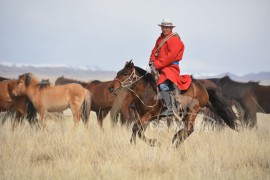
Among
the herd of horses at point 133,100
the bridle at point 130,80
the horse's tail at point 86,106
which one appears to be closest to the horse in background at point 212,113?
the herd of horses at point 133,100

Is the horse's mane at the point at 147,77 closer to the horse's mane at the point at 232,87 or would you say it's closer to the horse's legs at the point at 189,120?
the horse's legs at the point at 189,120

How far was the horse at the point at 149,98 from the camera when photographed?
7.94 meters

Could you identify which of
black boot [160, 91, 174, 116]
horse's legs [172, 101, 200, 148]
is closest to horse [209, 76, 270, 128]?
horse's legs [172, 101, 200, 148]

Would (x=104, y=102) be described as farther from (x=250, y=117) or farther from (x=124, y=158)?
(x=124, y=158)

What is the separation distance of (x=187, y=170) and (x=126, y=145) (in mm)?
1491

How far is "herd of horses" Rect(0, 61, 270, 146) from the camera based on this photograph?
26.7ft

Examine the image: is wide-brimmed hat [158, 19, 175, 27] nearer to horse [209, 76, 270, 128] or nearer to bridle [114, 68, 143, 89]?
bridle [114, 68, 143, 89]

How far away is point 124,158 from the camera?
700cm

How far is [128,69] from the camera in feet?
26.5

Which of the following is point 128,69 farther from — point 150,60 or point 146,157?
point 146,157

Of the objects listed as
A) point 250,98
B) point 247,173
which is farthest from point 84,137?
point 250,98

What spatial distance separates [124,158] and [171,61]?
7.13 ft

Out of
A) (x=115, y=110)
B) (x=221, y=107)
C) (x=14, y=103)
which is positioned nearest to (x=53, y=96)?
(x=14, y=103)

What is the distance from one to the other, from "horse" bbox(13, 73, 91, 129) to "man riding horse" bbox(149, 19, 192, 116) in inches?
173
